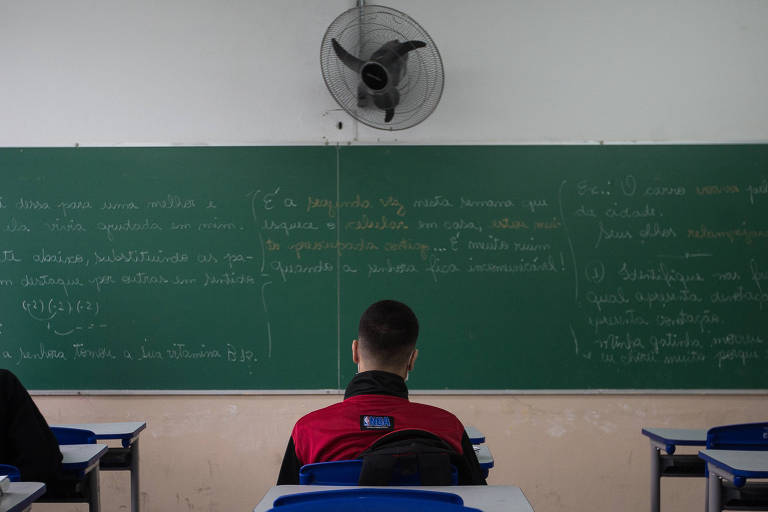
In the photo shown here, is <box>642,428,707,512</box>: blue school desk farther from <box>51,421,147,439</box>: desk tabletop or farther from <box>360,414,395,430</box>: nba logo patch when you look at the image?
<box>51,421,147,439</box>: desk tabletop

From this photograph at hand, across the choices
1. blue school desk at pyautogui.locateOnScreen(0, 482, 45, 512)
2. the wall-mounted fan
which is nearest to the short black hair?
blue school desk at pyautogui.locateOnScreen(0, 482, 45, 512)

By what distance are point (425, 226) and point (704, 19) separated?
2.04m

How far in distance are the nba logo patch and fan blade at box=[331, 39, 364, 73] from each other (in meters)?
2.21

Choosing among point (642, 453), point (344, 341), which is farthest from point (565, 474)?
point (344, 341)

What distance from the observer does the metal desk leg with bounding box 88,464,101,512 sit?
7.47 ft

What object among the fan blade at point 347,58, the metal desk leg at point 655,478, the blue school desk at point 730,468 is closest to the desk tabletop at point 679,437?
the metal desk leg at point 655,478

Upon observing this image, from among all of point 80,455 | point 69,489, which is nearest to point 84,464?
point 80,455

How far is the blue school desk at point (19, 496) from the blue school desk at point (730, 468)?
210cm

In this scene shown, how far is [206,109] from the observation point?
11.6ft

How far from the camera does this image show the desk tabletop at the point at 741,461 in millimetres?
1945

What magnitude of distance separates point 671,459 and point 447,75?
232cm

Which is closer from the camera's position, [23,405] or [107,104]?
[23,405]

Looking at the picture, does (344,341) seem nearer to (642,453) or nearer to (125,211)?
(125,211)

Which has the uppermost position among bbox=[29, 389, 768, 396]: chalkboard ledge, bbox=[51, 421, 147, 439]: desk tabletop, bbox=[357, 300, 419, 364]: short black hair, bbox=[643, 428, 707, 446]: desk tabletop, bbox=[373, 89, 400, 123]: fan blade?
bbox=[373, 89, 400, 123]: fan blade
